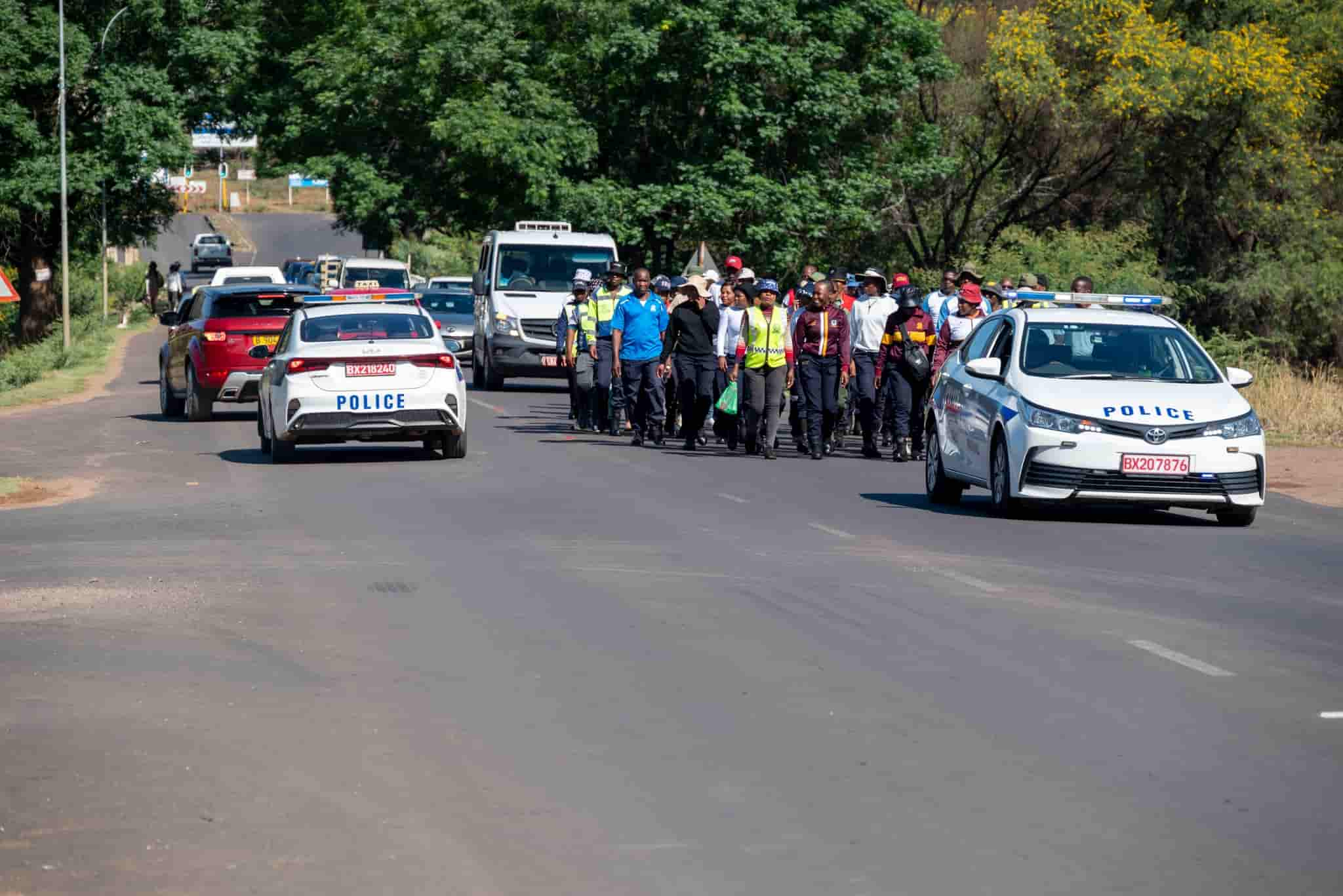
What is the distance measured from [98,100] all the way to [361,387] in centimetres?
3526

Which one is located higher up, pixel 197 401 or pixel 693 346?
pixel 693 346

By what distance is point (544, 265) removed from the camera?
111 ft

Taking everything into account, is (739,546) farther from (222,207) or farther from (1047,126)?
(222,207)

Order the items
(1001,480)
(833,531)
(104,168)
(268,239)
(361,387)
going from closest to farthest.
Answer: (833,531) → (1001,480) → (361,387) → (104,168) → (268,239)

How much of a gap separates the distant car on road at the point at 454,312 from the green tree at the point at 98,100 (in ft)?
37.3

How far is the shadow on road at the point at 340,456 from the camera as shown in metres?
20.7

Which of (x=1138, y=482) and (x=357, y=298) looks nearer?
(x=1138, y=482)

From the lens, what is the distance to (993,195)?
150 feet

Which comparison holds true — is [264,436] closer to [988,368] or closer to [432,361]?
[432,361]

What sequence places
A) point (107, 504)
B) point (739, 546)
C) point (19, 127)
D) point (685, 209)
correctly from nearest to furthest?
point (739, 546)
point (107, 504)
point (685, 209)
point (19, 127)

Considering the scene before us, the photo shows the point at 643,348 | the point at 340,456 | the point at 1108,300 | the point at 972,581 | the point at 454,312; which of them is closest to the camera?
the point at 972,581

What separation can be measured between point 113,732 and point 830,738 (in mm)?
2555

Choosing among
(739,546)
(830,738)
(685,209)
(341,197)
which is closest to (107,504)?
(739,546)

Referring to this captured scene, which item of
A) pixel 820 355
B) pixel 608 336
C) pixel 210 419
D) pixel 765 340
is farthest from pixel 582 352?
pixel 210 419
